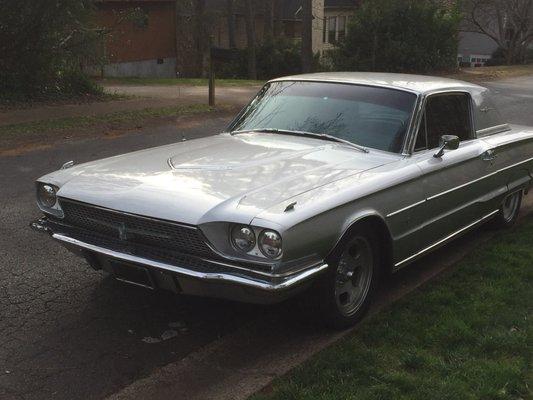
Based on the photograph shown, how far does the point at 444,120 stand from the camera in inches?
196

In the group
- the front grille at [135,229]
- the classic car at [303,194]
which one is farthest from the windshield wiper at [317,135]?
the front grille at [135,229]

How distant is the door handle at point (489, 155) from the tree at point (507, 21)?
33.8 meters

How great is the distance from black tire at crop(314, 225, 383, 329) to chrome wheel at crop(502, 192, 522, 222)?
7.68 feet

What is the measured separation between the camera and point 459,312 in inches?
159

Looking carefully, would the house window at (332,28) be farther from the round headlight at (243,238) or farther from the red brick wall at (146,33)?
the round headlight at (243,238)

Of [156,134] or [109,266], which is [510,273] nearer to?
[109,266]

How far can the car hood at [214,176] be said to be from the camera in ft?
11.1

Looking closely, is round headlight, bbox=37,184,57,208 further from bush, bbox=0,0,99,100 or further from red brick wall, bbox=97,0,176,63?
red brick wall, bbox=97,0,176,63

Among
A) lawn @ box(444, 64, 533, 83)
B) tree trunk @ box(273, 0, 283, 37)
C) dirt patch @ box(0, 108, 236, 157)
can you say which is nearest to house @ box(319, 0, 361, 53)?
tree trunk @ box(273, 0, 283, 37)

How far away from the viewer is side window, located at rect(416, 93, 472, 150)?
4.68 metres

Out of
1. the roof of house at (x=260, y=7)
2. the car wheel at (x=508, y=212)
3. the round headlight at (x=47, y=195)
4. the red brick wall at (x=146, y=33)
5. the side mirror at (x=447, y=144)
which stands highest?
the roof of house at (x=260, y=7)

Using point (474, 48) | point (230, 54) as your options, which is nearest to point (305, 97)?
point (230, 54)

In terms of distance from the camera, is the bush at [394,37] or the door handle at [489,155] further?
the bush at [394,37]

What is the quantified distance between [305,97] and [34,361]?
9.02 feet
